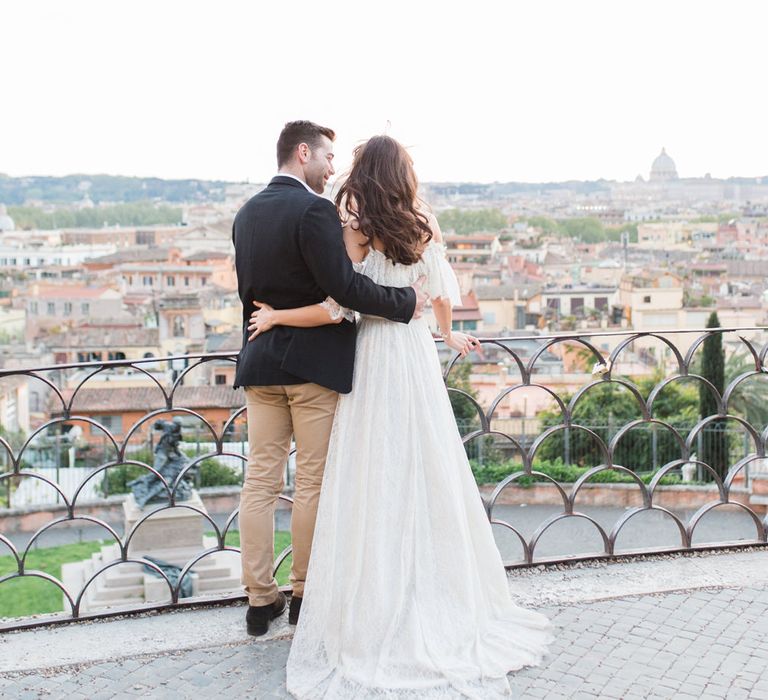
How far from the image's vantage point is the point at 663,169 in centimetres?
11456

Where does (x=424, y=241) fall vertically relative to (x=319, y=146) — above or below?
below

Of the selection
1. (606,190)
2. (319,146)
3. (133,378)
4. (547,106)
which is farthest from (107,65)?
(319,146)

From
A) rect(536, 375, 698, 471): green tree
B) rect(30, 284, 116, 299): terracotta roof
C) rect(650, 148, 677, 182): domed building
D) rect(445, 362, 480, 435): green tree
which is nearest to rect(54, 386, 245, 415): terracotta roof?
rect(445, 362, 480, 435): green tree

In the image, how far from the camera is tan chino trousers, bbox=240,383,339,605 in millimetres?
2006

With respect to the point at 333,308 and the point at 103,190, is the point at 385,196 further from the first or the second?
the point at 103,190

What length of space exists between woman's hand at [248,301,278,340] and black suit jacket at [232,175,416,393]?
0.04 ft

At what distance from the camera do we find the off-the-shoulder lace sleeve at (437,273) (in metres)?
2.01

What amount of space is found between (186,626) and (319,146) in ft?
3.36

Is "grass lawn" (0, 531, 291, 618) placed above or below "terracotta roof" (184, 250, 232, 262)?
below

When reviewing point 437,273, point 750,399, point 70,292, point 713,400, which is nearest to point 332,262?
point 437,273

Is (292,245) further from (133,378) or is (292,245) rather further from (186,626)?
(133,378)

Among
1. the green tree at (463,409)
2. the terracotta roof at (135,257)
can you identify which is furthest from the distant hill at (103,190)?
the green tree at (463,409)

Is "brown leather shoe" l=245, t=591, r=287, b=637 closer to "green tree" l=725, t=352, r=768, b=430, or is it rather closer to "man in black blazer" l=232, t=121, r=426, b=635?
"man in black blazer" l=232, t=121, r=426, b=635

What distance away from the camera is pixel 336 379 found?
1947mm
